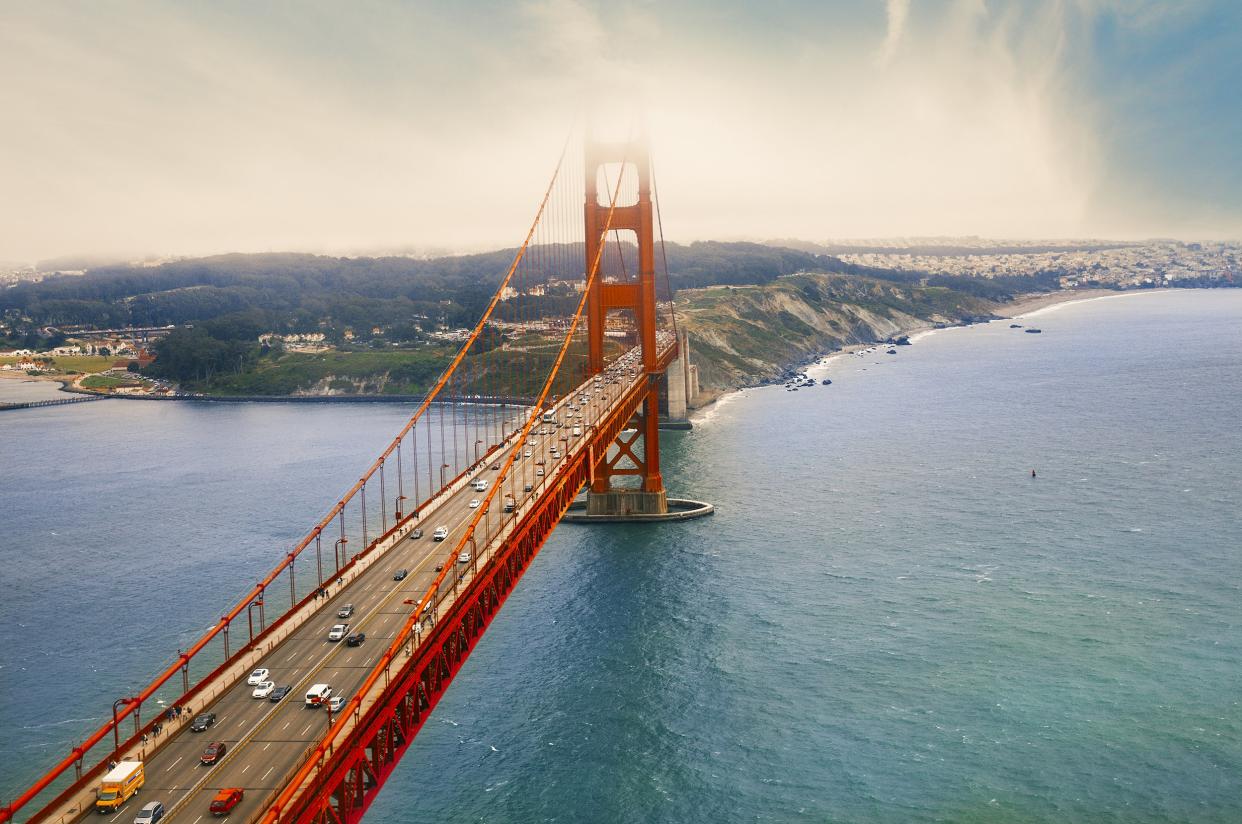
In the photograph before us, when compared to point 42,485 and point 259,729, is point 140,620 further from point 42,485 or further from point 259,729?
point 42,485

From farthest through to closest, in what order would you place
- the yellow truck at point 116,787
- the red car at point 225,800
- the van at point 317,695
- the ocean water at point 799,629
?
the ocean water at point 799,629, the van at point 317,695, the yellow truck at point 116,787, the red car at point 225,800

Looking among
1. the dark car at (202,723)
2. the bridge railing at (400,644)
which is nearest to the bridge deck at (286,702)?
the dark car at (202,723)

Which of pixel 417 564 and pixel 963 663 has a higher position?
pixel 417 564

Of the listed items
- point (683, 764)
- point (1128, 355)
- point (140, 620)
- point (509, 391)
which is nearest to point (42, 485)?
point (140, 620)

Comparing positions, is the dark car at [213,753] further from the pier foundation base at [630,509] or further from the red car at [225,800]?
the pier foundation base at [630,509]

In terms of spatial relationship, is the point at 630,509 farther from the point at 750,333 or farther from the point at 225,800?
the point at 750,333

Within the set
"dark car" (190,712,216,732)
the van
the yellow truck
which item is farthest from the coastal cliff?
the yellow truck
